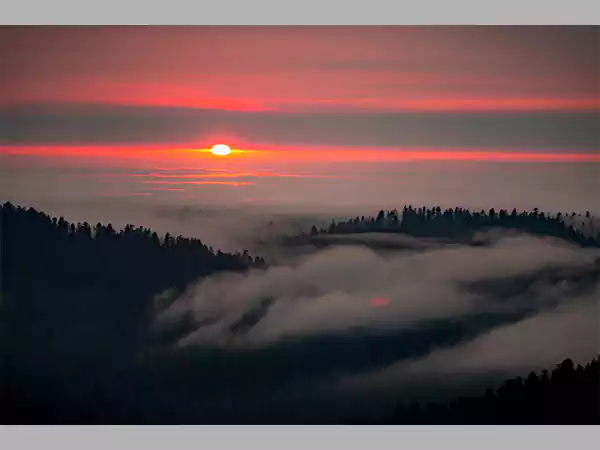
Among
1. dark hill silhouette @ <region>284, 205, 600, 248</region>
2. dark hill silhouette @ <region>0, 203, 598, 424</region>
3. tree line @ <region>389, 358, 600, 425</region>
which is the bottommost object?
tree line @ <region>389, 358, 600, 425</region>

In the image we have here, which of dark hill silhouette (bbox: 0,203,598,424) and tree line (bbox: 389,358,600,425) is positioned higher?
dark hill silhouette (bbox: 0,203,598,424)

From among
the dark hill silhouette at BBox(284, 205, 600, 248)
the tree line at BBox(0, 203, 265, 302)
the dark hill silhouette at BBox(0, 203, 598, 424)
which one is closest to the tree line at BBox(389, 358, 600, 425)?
the dark hill silhouette at BBox(0, 203, 598, 424)

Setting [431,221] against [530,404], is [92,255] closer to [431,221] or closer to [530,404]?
[431,221]

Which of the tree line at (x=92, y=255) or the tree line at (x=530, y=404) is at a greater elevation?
the tree line at (x=92, y=255)

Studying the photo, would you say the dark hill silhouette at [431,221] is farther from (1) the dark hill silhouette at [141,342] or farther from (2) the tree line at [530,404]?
(2) the tree line at [530,404]

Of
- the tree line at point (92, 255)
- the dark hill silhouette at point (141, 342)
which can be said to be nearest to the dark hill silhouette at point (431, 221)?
the dark hill silhouette at point (141, 342)

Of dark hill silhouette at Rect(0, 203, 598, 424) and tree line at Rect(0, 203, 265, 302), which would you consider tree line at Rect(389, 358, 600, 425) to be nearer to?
dark hill silhouette at Rect(0, 203, 598, 424)

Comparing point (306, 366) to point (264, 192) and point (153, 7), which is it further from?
point (153, 7)

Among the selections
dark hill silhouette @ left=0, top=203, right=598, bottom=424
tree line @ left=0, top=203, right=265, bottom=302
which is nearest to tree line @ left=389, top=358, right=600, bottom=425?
dark hill silhouette @ left=0, top=203, right=598, bottom=424

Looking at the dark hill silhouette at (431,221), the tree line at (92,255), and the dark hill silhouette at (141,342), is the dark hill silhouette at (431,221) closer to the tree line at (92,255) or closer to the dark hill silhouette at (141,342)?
the dark hill silhouette at (141,342)

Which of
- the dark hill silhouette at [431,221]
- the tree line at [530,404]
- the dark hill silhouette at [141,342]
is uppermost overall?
the dark hill silhouette at [431,221]

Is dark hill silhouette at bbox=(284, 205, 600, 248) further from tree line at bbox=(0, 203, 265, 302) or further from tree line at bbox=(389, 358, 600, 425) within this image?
tree line at bbox=(389, 358, 600, 425)

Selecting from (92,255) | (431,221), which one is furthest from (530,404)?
(92,255)
